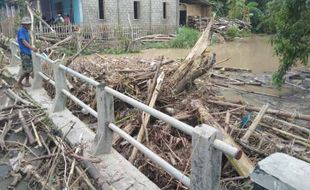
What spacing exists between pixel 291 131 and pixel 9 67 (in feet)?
28.6

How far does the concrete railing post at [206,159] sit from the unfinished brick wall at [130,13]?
2462 cm

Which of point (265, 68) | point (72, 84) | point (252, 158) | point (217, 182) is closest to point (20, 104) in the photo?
point (72, 84)

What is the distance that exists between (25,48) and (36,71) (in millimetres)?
1035

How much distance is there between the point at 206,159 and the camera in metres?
2.63

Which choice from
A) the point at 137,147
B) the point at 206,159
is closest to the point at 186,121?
the point at 137,147

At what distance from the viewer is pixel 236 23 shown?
39000 mm

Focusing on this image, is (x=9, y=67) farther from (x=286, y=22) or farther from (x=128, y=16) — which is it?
(x=128, y=16)

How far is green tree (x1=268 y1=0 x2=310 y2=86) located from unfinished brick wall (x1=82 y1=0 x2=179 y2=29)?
1888 centimetres

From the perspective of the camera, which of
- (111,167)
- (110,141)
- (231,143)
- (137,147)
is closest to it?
(137,147)

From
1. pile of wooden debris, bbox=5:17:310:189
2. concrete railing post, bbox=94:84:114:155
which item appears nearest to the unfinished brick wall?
pile of wooden debris, bbox=5:17:310:189

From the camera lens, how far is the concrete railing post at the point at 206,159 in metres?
2.59

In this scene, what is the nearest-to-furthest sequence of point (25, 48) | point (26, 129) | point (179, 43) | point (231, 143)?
point (231, 143) < point (26, 129) < point (25, 48) < point (179, 43)

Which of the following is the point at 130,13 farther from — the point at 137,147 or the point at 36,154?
the point at 137,147

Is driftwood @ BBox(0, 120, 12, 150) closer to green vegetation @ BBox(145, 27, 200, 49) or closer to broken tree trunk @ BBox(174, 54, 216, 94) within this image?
broken tree trunk @ BBox(174, 54, 216, 94)
